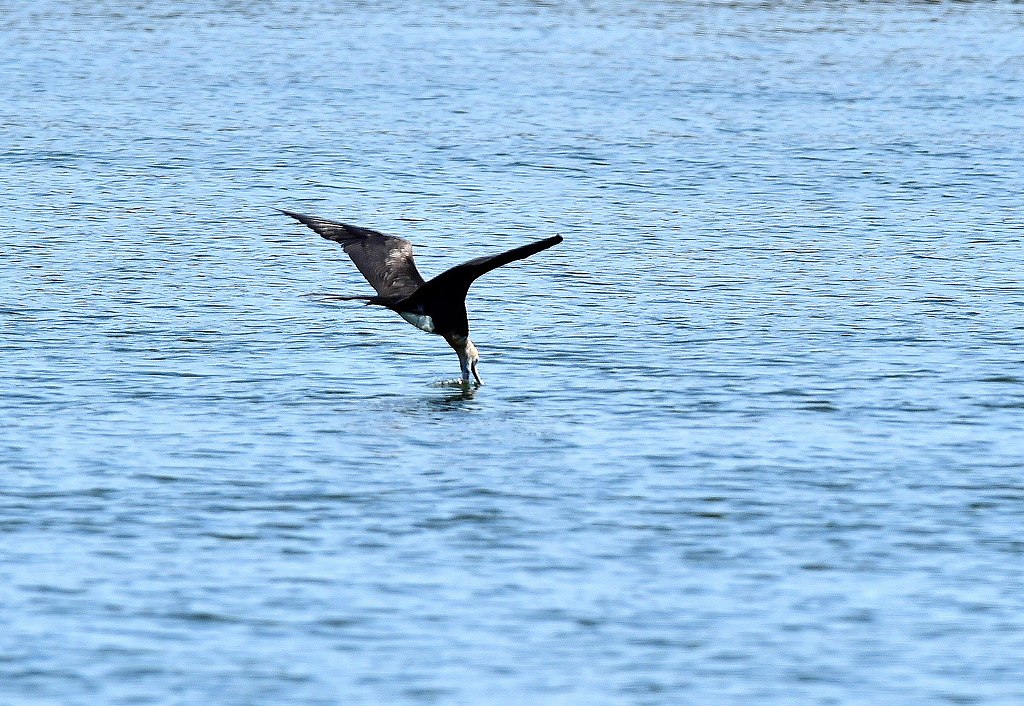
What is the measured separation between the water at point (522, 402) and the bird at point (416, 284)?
62cm

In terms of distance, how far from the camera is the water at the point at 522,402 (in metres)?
12.1

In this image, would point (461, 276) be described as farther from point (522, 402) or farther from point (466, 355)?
point (522, 402)

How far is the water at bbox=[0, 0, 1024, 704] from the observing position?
1208 cm

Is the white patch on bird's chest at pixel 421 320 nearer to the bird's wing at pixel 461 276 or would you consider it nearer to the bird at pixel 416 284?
the bird at pixel 416 284

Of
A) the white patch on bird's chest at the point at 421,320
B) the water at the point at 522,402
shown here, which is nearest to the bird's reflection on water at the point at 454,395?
the water at the point at 522,402

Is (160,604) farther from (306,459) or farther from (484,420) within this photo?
(484,420)

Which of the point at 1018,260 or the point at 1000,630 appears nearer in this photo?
the point at 1000,630

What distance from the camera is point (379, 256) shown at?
19266 mm

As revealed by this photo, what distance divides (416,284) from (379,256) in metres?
0.72

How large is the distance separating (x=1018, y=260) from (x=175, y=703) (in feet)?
55.8

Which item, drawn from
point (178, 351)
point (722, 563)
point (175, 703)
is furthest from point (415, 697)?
point (178, 351)

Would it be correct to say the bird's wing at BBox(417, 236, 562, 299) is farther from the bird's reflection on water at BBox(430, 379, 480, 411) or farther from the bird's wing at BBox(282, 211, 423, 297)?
the bird's reflection on water at BBox(430, 379, 480, 411)

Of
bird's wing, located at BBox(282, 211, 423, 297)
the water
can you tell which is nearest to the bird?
bird's wing, located at BBox(282, 211, 423, 297)

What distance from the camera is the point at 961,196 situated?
98.5ft
